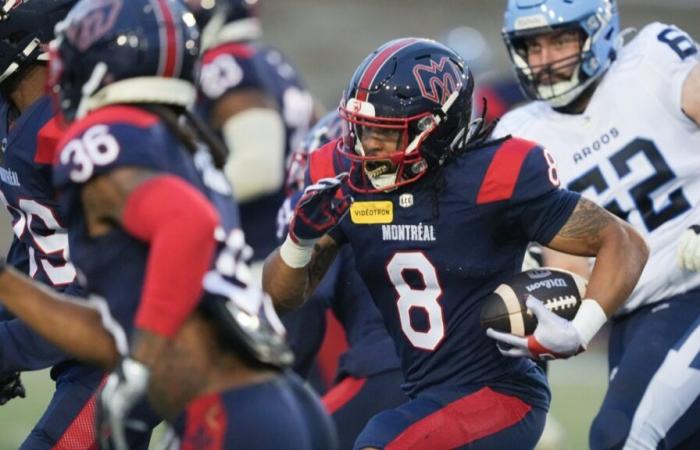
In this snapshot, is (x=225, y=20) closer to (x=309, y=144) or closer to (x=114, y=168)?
(x=309, y=144)

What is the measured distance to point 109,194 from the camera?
137 inches

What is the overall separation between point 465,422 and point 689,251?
138 cm

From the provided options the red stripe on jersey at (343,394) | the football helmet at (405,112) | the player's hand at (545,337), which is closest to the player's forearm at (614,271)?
the player's hand at (545,337)

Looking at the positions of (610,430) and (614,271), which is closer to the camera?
(614,271)

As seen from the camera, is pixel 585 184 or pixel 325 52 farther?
pixel 325 52

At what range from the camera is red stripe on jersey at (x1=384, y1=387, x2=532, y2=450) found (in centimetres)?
426

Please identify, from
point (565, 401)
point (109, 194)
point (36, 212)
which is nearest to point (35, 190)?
point (36, 212)

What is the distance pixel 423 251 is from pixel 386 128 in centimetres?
38

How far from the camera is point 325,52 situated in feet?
51.5

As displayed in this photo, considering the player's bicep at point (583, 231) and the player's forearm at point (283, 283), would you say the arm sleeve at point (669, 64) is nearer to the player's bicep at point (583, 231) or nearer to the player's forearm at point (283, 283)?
the player's bicep at point (583, 231)

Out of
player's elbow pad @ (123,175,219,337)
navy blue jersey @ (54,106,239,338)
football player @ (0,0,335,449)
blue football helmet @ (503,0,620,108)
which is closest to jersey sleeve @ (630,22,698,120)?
blue football helmet @ (503,0,620,108)

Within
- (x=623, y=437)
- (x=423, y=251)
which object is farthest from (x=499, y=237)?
(x=623, y=437)

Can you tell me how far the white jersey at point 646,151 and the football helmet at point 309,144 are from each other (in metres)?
0.81

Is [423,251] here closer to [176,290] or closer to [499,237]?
[499,237]
